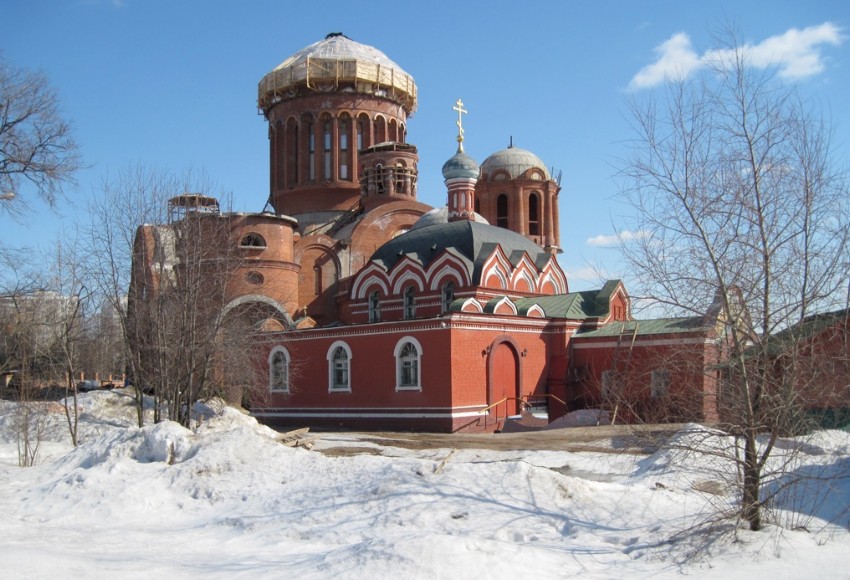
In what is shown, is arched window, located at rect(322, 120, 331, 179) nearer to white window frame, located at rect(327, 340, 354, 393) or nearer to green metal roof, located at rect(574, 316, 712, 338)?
Answer: white window frame, located at rect(327, 340, 354, 393)

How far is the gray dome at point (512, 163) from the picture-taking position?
136ft

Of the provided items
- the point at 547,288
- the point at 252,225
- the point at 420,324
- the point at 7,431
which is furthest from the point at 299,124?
the point at 7,431

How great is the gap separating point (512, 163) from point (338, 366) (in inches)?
734

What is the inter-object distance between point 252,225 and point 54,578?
2430 cm

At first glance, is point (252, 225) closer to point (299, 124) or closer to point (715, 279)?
point (299, 124)

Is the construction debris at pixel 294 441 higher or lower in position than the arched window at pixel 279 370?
lower

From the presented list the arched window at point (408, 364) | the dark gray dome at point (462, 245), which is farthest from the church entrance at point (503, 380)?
the dark gray dome at point (462, 245)

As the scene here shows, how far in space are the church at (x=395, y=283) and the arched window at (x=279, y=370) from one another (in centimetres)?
5

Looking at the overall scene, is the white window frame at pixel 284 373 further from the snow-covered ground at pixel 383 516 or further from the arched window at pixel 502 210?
the arched window at pixel 502 210

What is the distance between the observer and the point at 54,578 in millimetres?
8664

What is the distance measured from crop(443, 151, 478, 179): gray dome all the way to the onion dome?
1137 centimetres

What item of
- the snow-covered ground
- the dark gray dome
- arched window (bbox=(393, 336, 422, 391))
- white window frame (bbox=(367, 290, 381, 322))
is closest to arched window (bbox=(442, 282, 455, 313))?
the dark gray dome

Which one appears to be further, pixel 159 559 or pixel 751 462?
pixel 159 559

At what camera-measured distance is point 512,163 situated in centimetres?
4141
